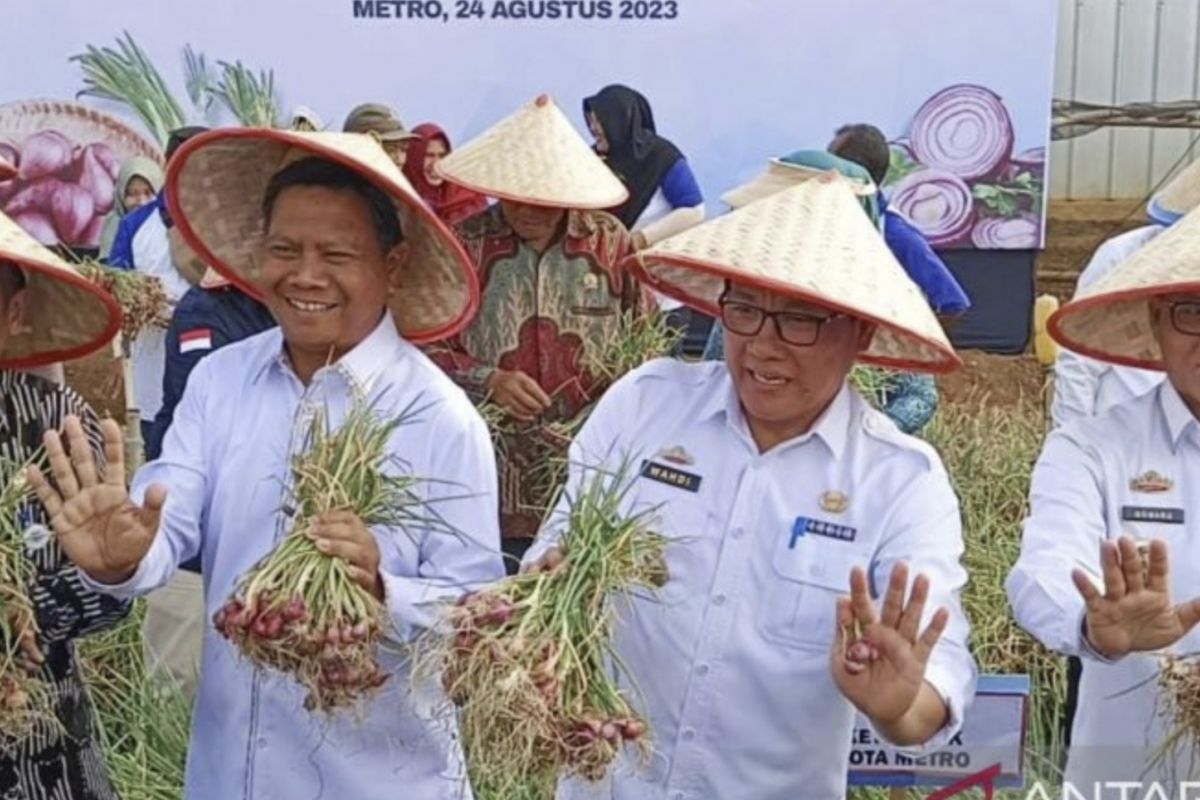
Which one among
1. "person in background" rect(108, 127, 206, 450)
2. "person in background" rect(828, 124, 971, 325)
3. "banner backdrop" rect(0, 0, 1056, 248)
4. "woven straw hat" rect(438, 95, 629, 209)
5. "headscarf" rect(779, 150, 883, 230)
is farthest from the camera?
"banner backdrop" rect(0, 0, 1056, 248)

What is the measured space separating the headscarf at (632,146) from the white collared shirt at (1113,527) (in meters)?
3.01

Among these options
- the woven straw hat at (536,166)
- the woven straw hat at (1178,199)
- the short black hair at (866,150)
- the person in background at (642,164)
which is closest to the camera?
the woven straw hat at (536,166)

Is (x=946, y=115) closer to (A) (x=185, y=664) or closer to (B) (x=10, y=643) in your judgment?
(A) (x=185, y=664)

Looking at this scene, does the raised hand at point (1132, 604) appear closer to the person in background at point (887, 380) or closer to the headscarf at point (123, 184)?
the person in background at point (887, 380)

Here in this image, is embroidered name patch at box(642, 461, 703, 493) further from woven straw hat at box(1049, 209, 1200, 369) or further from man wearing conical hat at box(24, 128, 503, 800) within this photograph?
woven straw hat at box(1049, 209, 1200, 369)

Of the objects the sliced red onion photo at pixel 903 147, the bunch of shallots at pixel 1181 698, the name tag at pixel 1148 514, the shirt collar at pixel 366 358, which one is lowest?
the bunch of shallots at pixel 1181 698

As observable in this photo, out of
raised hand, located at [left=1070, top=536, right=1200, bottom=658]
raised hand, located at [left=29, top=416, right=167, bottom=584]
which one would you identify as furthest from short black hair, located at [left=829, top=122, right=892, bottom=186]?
raised hand, located at [left=29, top=416, right=167, bottom=584]

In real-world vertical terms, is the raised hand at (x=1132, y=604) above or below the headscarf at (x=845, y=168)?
below

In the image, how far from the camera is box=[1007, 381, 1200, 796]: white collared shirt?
2.31 meters

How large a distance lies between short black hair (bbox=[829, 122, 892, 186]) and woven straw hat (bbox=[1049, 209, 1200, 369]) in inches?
91.3

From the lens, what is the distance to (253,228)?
2750 mm

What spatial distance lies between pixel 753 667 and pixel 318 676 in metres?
0.54

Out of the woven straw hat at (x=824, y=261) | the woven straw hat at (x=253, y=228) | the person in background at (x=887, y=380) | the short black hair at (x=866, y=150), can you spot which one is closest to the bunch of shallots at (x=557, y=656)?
the woven straw hat at (x=824, y=261)

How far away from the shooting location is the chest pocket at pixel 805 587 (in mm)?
2330
